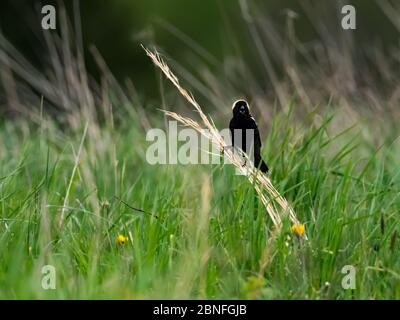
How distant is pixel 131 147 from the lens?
5.13 metres

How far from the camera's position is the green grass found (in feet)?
10.1

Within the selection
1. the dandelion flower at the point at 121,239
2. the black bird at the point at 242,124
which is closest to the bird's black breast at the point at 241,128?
the black bird at the point at 242,124

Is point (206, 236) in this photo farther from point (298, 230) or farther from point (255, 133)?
point (255, 133)

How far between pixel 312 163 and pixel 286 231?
0.64m

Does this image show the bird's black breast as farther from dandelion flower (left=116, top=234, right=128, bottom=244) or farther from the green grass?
dandelion flower (left=116, top=234, right=128, bottom=244)

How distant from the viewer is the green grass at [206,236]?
307 cm

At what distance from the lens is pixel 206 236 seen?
315 cm

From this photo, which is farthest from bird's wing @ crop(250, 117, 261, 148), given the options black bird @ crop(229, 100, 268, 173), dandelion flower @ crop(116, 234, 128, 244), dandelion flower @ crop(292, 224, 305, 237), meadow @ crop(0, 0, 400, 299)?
dandelion flower @ crop(116, 234, 128, 244)

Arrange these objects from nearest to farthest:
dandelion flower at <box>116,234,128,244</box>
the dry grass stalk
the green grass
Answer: the green grass → the dry grass stalk → dandelion flower at <box>116,234,128,244</box>

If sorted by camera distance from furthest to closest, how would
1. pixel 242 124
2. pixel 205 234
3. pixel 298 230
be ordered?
pixel 242 124 < pixel 298 230 < pixel 205 234

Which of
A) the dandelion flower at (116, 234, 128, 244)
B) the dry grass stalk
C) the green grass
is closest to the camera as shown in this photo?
the green grass

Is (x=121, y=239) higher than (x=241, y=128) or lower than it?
lower

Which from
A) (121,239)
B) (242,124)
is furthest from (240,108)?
(121,239)

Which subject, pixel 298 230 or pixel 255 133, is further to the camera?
pixel 255 133
